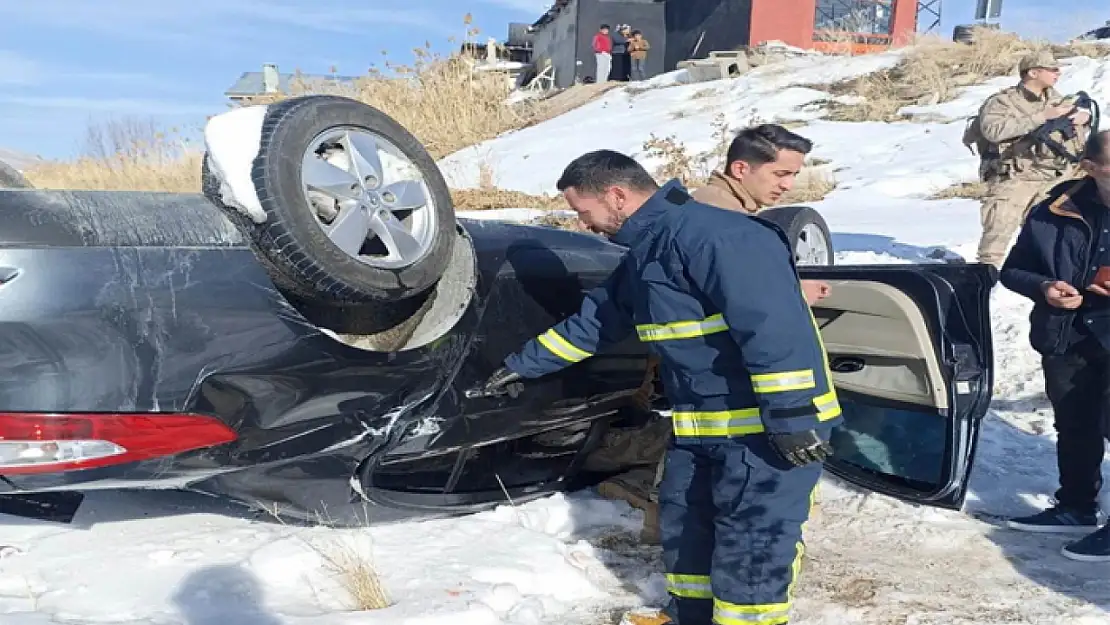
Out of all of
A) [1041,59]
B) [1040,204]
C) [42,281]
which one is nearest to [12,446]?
[42,281]

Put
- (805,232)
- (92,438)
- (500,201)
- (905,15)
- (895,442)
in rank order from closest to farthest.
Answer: (92,438)
(895,442)
(805,232)
(500,201)
(905,15)

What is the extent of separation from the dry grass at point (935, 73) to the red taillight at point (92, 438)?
11.2 metres

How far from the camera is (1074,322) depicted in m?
3.17

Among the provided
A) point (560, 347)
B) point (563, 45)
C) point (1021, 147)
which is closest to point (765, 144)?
point (560, 347)

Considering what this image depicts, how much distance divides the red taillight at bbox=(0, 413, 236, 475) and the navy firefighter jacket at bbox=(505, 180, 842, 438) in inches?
46.2

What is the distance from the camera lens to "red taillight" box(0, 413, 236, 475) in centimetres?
196

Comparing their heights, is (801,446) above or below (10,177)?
below

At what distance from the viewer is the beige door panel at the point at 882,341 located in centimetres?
300

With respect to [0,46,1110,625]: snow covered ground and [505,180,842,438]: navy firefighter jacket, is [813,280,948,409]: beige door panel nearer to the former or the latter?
[0,46,1110,625]: snow covered ground

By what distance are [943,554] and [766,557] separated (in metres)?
1.17

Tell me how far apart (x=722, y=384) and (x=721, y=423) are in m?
0.10

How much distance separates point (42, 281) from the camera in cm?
196

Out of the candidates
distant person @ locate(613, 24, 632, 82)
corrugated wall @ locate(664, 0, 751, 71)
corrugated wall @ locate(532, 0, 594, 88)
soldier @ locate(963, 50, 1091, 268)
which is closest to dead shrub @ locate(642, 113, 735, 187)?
soldier @ locate(963, 50, 1091, 268)

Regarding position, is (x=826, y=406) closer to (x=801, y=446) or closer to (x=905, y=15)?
(x=801, y=446)
